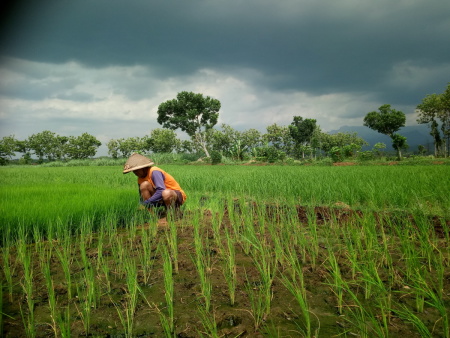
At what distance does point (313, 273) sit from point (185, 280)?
0.90 m

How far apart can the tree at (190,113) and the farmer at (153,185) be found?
839 inches

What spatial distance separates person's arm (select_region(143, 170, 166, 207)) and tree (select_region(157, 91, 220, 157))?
21497 millimetres

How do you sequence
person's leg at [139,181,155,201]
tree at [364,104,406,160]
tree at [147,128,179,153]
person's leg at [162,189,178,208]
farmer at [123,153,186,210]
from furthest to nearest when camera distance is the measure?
tree at [147,128,179,153], tree at [364,104,406,160], person's leg at [139,181,155,201], person's leg at [162,189,178,208], farmer at [123,153,186,210]

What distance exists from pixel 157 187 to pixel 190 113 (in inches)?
891

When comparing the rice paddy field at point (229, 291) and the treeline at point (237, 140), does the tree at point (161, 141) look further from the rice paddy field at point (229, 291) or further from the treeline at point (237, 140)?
the rice paddy field at point (229, 291)

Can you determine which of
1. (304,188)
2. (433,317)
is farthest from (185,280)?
(304,188)

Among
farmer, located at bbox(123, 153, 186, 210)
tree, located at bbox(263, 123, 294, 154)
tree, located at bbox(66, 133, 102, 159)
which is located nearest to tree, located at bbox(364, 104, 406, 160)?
tree, located at bbox(263, 123, 294, 154)

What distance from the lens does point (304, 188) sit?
443 centimetres

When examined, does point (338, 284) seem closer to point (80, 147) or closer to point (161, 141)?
point (161, 141)

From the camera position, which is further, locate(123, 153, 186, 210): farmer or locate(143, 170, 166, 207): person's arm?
locate(143, 170, 166, 207): person's arm

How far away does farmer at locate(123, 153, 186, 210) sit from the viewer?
3051mm

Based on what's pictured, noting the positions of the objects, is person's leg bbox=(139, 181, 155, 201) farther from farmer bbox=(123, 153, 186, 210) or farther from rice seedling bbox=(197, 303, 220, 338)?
rice seedling bbox=(197, 303, 220, 338)

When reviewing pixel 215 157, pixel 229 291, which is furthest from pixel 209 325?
pixel 215 157

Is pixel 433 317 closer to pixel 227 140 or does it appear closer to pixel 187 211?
pixel 187 211
